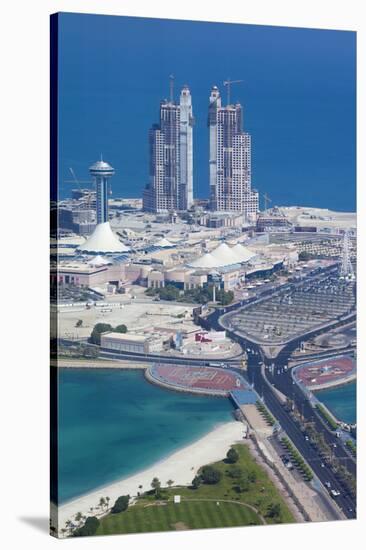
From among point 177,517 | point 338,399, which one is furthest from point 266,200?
point 177,517

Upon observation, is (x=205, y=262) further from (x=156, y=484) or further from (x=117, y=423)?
(x=156, y=484)

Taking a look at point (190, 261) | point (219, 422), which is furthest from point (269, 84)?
point (219, 422)

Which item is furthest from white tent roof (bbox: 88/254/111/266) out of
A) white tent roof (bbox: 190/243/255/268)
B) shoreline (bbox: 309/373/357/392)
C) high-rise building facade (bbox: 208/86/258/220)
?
shoreline (bbox: 309/373/357/392)

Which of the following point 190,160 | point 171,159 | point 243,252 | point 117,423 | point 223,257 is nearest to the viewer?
point 117,423

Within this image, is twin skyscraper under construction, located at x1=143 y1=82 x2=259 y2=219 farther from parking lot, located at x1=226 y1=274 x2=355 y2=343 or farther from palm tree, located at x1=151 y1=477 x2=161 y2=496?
palm tree, located at x1=151 y1=477 x2=161 y2=496

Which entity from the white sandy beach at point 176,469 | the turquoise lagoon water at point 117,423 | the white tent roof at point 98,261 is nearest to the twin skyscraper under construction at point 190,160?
the white tent roof at point 98,261

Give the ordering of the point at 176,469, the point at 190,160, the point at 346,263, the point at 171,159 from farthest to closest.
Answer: the point at 346,263 → the point at 190,160 → the point at 171,159 → the point at 176,469
